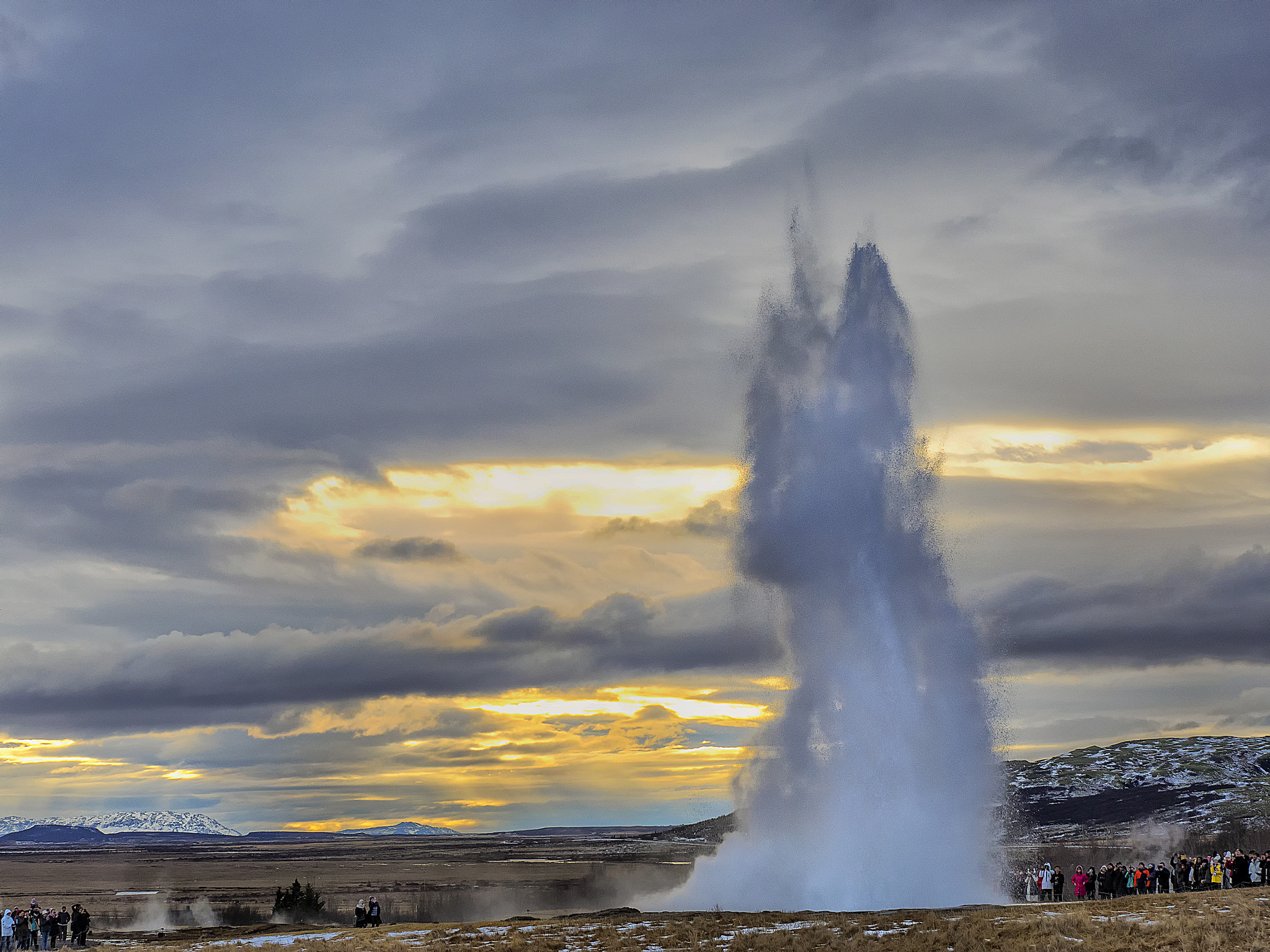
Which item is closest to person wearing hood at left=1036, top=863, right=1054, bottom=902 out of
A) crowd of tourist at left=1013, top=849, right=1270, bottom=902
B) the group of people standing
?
crowd of tourist at left=1013, top=849, right=1270, bottom=902

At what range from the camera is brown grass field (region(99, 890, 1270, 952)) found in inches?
1426

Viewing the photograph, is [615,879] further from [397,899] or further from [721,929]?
[721,929]

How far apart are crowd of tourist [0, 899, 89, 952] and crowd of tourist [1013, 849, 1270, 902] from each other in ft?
137

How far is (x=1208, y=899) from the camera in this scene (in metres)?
43.3

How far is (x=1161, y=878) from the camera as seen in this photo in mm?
57906

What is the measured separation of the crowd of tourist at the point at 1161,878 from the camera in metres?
54.3

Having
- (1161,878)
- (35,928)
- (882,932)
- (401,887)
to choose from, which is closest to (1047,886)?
(1161,878)

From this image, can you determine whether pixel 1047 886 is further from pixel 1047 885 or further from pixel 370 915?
pixel 370 915

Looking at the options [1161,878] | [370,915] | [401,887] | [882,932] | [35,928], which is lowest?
[401,887]

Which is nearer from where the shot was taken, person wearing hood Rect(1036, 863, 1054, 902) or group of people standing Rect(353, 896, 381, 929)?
group of people standing Rect(353, 896, 381, 929)

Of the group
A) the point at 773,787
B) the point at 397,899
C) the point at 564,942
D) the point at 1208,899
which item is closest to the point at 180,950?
the point at 564,942

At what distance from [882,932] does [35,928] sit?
34545 mm

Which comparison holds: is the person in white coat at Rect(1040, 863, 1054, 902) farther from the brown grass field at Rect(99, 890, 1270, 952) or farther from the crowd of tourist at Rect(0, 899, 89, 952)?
the crowd of tourist at Rect(0, 899, 89, 952)

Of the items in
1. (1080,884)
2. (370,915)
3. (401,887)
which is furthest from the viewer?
(401,887)
